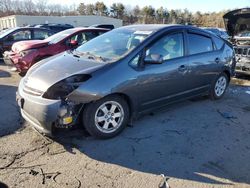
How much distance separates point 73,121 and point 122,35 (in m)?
2.01

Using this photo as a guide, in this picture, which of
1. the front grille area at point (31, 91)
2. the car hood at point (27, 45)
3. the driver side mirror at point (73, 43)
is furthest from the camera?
the driver side mirror at point (73, 43)

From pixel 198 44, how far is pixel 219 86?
1324 millimetres

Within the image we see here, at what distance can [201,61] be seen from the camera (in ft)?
17.9

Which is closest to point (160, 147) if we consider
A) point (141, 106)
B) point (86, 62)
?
point (141, 106)

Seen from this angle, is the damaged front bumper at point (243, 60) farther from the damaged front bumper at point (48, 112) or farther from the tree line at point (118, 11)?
the tree line at point (118, 11)

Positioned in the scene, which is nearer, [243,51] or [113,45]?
[113,45]

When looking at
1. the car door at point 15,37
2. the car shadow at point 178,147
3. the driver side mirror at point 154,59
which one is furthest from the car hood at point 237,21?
the car door at point 15,37

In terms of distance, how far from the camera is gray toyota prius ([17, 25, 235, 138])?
3711mm

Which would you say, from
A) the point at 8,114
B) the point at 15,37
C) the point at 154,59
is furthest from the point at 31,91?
the point at 15,37

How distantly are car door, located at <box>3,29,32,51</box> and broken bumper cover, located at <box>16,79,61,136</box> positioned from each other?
8.02m

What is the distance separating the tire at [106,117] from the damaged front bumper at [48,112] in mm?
210

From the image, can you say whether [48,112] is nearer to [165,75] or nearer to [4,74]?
[165,75]

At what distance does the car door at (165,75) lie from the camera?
4.41 metres

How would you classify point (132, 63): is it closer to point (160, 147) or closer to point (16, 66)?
point (160, 147)
